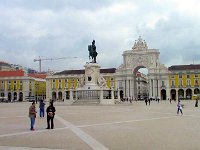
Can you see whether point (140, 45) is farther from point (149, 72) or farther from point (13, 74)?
point (13, 74)

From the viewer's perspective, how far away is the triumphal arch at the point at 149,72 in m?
108

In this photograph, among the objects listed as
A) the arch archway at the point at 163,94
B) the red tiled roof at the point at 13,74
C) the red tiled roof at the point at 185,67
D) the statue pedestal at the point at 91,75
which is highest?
the red tiled roof at the point at 185,67

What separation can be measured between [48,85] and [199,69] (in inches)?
1941

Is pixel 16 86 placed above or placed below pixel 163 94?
above

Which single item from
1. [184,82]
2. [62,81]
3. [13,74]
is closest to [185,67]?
[184,82]

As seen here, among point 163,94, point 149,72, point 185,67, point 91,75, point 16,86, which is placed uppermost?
point 185,67

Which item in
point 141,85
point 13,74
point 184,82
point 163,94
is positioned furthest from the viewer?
point 141,85

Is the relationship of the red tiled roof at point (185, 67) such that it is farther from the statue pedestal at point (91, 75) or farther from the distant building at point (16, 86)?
the statue pedestal at point (91, 75)

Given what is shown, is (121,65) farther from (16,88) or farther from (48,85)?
(16,88)

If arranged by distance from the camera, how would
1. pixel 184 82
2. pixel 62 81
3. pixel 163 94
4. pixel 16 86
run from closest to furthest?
pixel 184 82 → pixel 163 94 → pixel 16 86 → pixel 62 81

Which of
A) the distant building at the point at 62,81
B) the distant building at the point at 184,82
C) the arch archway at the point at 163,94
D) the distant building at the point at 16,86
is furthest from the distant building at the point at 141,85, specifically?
the distant building at the point at 16,86

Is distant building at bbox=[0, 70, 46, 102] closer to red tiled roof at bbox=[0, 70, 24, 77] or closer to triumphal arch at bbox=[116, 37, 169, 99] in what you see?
red tiled roof at bbox=[0, 70, 24, 77]

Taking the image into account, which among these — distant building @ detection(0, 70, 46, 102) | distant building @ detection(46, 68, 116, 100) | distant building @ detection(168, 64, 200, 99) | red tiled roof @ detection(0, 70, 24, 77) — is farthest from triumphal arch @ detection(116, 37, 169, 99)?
red tiled roof @ detection(0, 70, 24, 77)

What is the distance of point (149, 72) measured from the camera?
10862 centimetres
